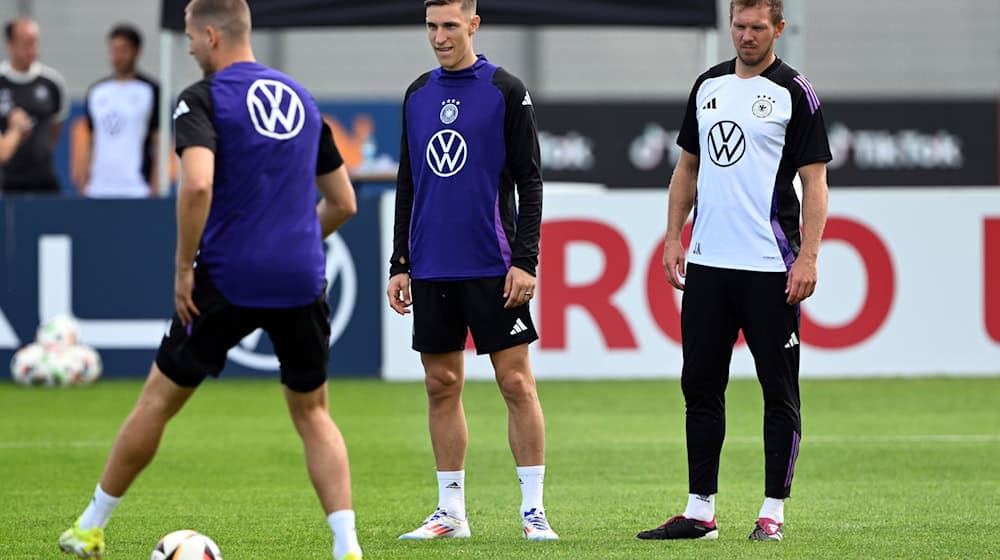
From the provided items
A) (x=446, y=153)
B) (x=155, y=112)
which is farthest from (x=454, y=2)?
(x=155, y=112)

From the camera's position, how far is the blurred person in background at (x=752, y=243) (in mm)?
6359

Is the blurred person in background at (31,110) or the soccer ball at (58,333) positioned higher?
the blurred person in background at (31,110)

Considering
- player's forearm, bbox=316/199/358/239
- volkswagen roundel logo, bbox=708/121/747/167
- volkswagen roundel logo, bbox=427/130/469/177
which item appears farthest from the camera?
volkswagen roundel logo, bbox=427/130/469/177

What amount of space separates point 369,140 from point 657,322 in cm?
1219

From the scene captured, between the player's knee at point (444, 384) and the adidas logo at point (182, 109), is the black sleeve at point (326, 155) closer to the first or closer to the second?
the adidas logo at point (182, 109)

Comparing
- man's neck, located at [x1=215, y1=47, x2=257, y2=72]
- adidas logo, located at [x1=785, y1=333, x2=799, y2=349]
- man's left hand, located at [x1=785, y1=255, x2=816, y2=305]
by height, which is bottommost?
adidas logo, located at [x1=785, y1=333, x2=799, y2=349]

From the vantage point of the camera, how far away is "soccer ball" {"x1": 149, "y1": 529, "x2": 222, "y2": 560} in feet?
17.9

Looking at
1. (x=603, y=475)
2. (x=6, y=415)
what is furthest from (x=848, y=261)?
(x=6, y=415)

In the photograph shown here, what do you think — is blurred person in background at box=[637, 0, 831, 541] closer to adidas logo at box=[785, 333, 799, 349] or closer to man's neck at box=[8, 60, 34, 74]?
adidas logo at box=[785, 333, 799, 349]

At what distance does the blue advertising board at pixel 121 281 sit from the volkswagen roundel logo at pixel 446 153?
6605mm

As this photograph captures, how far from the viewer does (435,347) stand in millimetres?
6617

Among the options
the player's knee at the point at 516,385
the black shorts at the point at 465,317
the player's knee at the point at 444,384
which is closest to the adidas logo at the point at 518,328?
the black shorts at the point at 465,317

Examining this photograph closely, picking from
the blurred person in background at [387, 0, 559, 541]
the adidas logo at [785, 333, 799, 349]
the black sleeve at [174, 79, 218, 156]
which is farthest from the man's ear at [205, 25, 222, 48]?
the adidas logo at [785, 333, 799, 349]

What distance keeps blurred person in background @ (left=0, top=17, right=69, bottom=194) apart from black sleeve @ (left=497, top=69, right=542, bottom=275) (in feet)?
28.7
